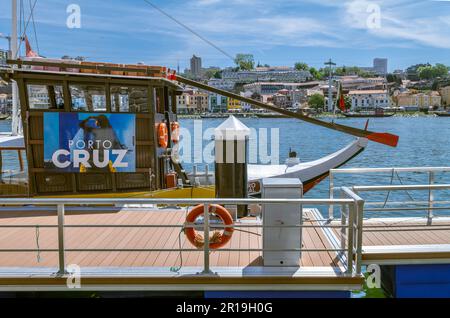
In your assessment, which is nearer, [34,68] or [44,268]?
[44,268]

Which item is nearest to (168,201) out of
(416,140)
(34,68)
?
(34,68)

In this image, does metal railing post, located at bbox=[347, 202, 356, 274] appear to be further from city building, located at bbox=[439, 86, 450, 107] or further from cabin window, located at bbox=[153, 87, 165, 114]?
city building, located at bbox=[439, 86, 450, 107]

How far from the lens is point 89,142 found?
8.99 metres

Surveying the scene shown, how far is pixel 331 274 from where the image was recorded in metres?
5.18

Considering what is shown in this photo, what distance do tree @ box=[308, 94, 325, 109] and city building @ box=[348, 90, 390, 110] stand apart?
23117 mm

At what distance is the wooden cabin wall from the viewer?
8883 millimetres

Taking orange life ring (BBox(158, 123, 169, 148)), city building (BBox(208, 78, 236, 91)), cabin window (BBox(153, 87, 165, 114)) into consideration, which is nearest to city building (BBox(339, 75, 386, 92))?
city building (BBox(208, 78, 236, 91))

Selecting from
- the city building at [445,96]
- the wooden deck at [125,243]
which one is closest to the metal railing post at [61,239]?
the wooden deck at [125,243]

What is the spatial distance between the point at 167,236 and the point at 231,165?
191 centimetres

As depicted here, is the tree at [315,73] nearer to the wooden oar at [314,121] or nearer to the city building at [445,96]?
the city building at [445,96]

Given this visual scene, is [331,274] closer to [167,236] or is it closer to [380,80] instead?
[167,236]

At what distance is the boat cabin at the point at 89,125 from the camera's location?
8867 mm

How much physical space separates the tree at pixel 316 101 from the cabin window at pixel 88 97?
361 ft

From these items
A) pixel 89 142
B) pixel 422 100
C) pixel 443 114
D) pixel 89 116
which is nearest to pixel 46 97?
pixel 89 116
